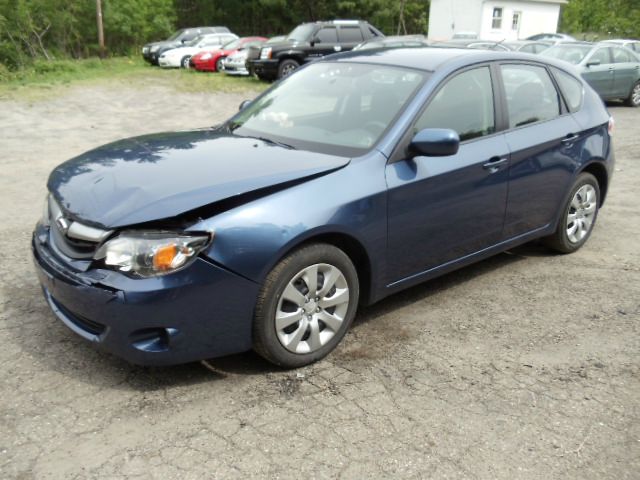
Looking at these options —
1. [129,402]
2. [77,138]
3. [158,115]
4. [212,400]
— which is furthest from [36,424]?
[158,115]

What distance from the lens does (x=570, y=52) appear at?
1562cm

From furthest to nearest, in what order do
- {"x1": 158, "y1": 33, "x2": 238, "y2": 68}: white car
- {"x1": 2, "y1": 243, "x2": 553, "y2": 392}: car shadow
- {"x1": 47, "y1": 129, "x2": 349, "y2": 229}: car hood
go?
1. {"x1": 158, "y1": 33, "x2": 238, "y2": 68}: white car
2. {"x1": 2, "y1": 243, "x2": 553, "y2": 392}: car shadow
3. {"x1": 47, "y1": 129, "x2": 349, "y2": 229}: car hood

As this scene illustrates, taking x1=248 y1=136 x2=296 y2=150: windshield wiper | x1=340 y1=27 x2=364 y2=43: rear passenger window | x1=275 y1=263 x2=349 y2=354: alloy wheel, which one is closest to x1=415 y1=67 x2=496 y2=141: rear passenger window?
x1=248 y1=136 x2=296 y2=150: windshield wiper

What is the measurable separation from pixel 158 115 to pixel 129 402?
11992 millimetres

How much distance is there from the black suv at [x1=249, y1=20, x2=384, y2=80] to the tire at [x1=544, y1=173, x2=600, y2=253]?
13970 mm

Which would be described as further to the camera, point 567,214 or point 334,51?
point 334,51

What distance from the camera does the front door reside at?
3.75 meters

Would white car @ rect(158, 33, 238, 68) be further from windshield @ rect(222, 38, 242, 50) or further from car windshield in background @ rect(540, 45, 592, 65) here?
car windshield in background @ rect(540, 45, 592, 65)

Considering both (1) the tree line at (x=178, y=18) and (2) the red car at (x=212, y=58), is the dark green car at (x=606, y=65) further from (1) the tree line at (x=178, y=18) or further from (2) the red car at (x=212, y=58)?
(1) the tree line at (x=178, y=18)

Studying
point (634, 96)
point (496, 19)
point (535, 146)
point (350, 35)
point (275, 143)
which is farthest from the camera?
point (496, 19)

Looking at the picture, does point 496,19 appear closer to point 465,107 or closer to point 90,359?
point 465,107

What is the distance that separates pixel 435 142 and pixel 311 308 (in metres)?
1.21

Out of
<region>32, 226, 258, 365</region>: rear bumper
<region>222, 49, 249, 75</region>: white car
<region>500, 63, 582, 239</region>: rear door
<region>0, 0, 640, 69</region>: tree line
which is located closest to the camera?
<region>32, 226, 258, 365</region>: rear bumper

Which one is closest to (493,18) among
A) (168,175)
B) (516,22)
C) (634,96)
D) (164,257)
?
(516,22)
